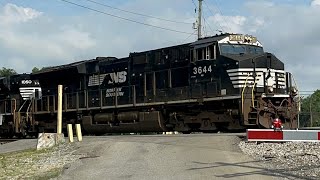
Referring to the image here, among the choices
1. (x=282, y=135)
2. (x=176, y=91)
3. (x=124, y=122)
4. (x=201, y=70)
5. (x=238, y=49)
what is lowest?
(x=282, y=135)

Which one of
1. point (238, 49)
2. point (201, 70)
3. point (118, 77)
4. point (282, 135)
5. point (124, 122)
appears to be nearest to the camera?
point (282, 135)

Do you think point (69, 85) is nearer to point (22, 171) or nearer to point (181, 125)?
point (181, 125)

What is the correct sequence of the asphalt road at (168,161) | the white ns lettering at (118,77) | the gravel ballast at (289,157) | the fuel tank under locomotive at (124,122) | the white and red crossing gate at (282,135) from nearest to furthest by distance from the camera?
1. the gravel ballast at (289,157)
2. the asphalt road at (168,161)
3. the white and red crossing gate at (282,135)
4. the fuel tank under locomotive at (124,122)
5. the white ns lettering at (118,77)

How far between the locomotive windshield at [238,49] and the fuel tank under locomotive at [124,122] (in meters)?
4.23

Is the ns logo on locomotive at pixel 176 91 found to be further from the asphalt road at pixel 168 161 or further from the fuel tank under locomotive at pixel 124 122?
the asphalt road at pixel 168 161

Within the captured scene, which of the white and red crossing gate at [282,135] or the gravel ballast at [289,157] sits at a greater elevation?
the white and red crossing gate at [282,135]

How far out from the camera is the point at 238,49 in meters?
20.1

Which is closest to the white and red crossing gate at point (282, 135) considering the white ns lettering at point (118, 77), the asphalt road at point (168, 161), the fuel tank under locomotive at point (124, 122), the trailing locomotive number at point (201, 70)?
the asphalt road at point (168, 161)

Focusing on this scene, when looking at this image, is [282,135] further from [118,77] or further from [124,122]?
[118,77]

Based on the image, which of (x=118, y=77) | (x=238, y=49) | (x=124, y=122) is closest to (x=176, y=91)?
(x=238, y=49)

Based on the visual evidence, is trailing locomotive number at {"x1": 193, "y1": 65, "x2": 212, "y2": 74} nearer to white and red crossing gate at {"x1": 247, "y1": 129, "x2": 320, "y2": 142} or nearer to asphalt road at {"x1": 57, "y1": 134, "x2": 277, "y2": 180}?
asphalt road at {"x1": 57, "y1": 134, "x2": 277, "y2": 180}

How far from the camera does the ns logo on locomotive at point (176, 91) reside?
19000mm

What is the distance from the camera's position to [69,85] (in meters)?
27.2

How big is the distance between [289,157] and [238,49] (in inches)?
380
